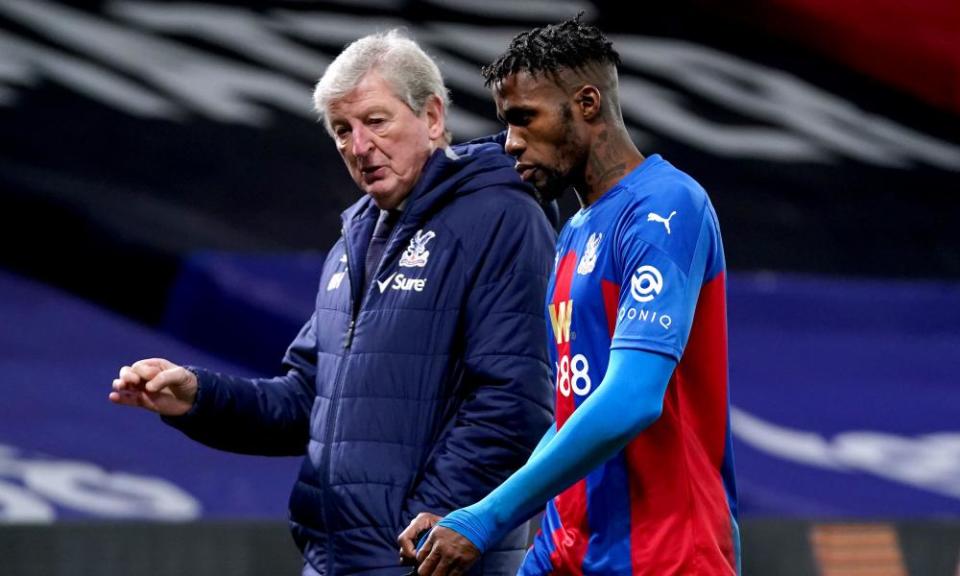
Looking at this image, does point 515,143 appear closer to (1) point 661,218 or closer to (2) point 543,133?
(2) point 543,133

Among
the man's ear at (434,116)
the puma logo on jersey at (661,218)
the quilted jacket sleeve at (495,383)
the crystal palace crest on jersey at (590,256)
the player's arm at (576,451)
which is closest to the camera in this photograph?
the player's arm at (576,451)

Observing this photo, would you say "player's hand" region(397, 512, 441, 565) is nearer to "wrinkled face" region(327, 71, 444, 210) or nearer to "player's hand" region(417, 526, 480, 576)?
"player's hand" region(417, 526, 480, 576)

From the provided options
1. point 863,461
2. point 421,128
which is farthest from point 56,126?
point 421,128

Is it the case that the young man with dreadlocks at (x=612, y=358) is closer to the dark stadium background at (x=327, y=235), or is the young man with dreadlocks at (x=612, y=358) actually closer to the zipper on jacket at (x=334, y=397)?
the zipper on jacket at (x=334, y=397)

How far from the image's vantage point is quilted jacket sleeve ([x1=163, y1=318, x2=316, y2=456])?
3.16 metres

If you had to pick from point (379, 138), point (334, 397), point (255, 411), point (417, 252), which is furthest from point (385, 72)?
point (255, 411)

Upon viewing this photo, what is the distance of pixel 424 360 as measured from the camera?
9.37ft

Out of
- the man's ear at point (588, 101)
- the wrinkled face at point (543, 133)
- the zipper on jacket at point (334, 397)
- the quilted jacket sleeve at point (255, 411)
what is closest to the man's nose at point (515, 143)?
the wrinkled face at point (543, 133)

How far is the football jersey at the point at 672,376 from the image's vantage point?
2.29 meters

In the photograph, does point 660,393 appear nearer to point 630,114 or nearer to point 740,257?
point 740,257

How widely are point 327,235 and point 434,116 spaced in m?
4.15

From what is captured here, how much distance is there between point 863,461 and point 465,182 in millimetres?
3789

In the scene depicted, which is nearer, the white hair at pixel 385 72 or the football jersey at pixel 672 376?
the football jersey at pixel 672 376

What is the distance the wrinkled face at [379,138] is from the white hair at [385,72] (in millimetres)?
13
